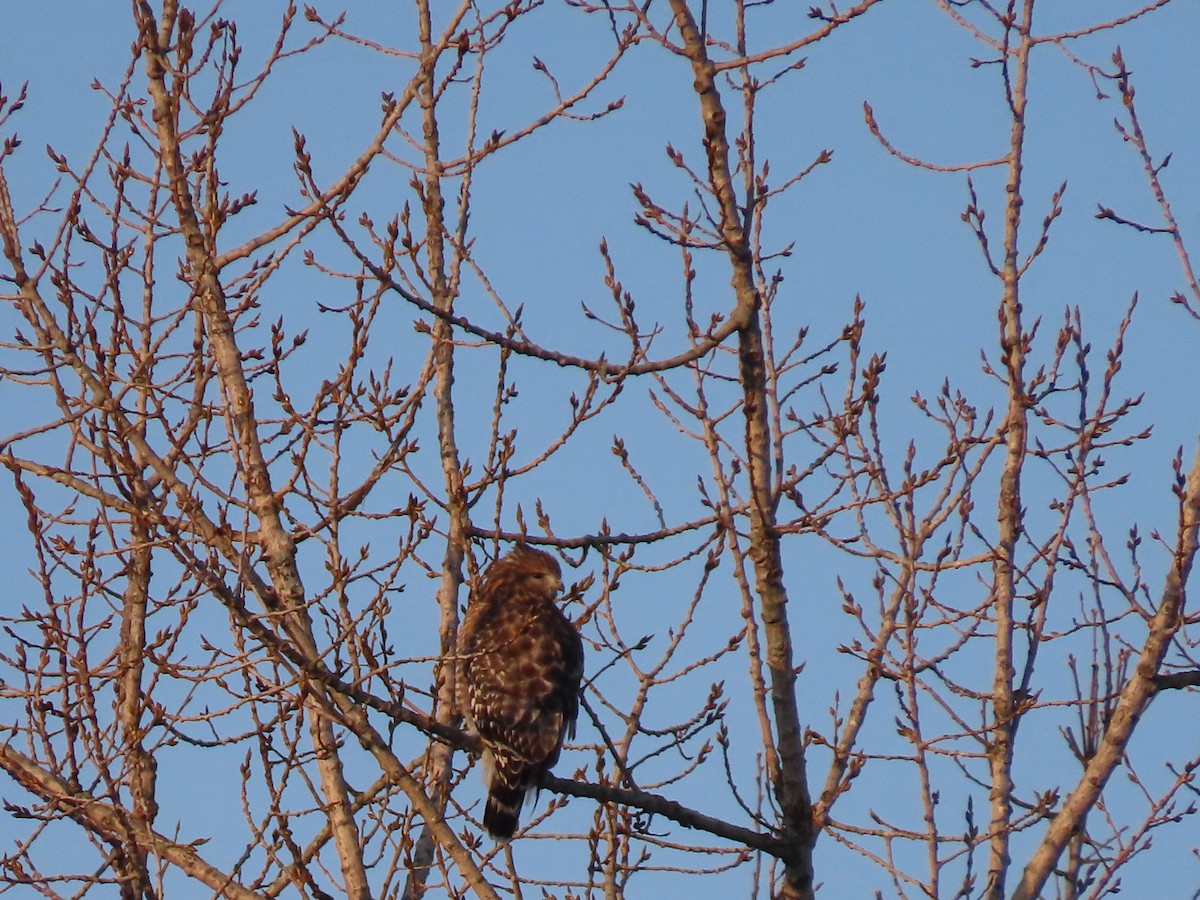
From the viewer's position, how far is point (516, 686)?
22.7 ft

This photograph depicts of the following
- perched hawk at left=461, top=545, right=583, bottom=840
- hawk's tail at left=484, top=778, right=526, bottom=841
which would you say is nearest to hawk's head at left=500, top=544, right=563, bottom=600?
perched hawk at left=461, top=545, right=583, bottom=840

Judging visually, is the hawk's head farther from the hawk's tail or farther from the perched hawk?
the hawk's tail

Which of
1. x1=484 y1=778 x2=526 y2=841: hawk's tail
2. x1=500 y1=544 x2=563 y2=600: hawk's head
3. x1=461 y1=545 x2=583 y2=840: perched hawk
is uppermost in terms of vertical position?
x1=500 y1=544 x2=563 y2=600: hawk's head

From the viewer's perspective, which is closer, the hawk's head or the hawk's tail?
the hawk's tail

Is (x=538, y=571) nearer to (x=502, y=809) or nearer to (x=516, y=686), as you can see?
(x=516, y=686)

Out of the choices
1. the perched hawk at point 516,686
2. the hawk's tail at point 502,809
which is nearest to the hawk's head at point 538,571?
the perched hawk at point 516,686

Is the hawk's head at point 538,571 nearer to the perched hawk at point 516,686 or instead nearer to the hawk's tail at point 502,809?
the perched hawk at point 516,686

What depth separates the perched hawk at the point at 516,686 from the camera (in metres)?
6.66

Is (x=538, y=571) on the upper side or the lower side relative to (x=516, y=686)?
upper

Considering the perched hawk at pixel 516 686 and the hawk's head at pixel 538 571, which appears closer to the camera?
the perched hawk at pixel 516 686

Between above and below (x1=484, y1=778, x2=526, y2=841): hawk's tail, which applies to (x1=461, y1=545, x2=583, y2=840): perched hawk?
above

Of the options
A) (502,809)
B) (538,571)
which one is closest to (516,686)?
(502,809)

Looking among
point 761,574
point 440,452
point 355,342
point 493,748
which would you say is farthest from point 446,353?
point 761,574

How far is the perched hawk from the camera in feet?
21.9
